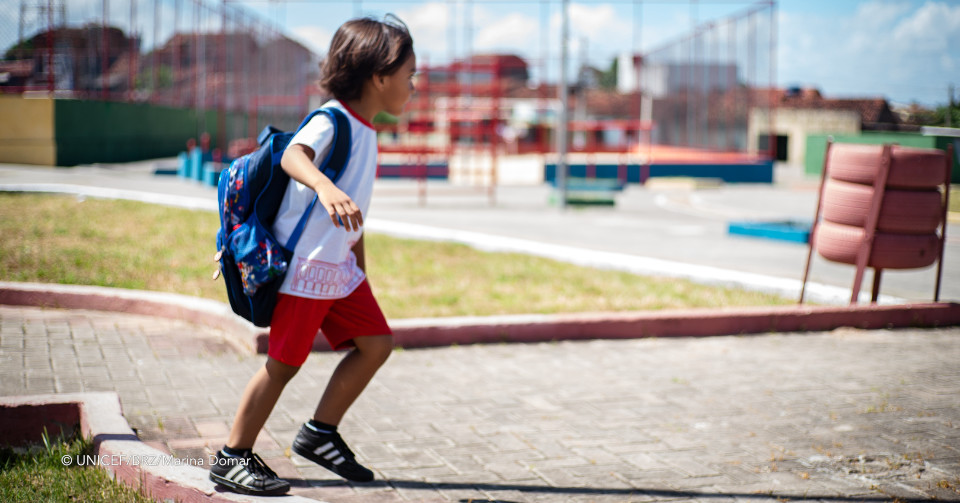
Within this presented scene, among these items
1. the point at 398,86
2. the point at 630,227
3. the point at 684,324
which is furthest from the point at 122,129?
the point at 398,86

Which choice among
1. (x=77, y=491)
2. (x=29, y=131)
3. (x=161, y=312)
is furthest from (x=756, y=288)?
(x=29, y=131)

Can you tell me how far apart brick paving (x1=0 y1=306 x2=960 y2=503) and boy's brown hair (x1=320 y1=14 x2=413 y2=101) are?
147 centimetres

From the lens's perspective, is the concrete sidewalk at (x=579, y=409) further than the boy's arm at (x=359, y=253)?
Yes

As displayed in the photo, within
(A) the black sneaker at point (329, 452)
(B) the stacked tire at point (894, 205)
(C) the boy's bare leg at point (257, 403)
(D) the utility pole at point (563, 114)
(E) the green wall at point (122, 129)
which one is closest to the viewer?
(C) the boy's bare leg at point (257, 403)

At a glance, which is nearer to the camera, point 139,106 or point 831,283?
point 831,283

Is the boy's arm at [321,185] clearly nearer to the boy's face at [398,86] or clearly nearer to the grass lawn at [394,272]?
the boy's face at [398,86]

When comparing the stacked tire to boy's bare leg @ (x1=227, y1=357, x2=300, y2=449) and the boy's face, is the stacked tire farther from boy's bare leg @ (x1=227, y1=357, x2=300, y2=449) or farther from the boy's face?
boy's bare leg @ (x1=227, y1=357, x2=300, y2=449)

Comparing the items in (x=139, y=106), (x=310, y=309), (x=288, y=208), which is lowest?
(x=310, y=309)

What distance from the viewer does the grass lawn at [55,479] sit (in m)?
3.05

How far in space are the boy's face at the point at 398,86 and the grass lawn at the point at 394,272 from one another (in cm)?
300

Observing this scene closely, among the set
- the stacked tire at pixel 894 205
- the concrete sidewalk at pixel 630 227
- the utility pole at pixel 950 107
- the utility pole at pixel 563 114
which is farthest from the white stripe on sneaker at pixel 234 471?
the utility pole at pixel 950 107

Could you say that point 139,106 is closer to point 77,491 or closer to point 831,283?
point 831,283

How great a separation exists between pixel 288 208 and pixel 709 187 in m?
24.5

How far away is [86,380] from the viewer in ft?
15.3
